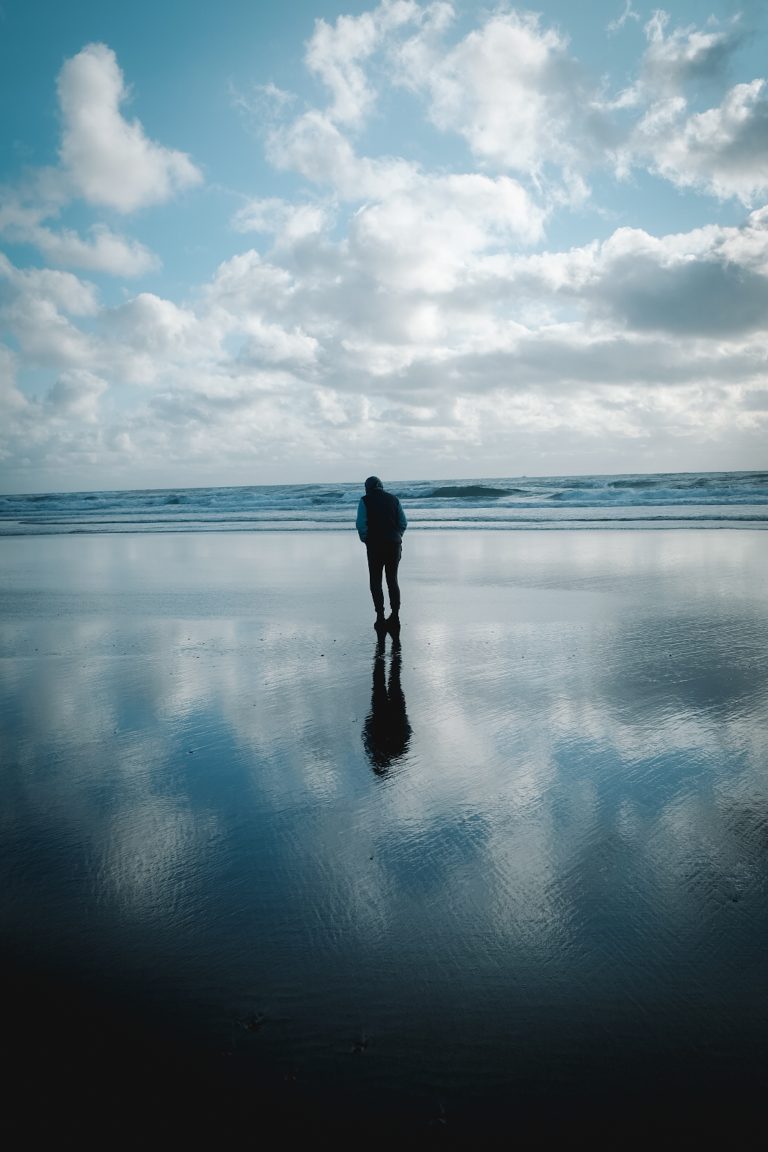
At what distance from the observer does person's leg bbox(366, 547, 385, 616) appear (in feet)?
27.9

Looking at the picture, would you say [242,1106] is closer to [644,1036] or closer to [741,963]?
[644,1036]

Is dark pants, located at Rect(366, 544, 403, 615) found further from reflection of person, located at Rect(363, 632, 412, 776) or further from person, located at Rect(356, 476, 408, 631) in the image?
reflection of person, located at Rect(363, 632, 412, 776)

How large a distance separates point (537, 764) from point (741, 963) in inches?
73.9

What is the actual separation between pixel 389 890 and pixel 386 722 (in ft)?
7.61

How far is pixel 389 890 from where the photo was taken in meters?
2.87

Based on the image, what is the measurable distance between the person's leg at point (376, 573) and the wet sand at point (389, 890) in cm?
157

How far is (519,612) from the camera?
31.1ft

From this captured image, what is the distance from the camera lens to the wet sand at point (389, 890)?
75.9 inches

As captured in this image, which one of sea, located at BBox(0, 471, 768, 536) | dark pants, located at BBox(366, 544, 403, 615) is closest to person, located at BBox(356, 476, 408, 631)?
dark pants, located at BBox(366, 544, 403, 615)

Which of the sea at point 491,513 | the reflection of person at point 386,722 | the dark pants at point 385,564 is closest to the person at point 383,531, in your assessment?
the dark pants at point 385,564

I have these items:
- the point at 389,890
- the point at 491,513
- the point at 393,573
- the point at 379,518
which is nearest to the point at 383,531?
the point at 379,518

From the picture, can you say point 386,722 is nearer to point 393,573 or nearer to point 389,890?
point 389,890

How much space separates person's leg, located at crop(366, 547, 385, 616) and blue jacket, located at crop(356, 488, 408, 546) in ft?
0.49

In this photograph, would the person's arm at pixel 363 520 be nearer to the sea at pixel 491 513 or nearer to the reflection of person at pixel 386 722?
the reflection of person at pixel 386 722
